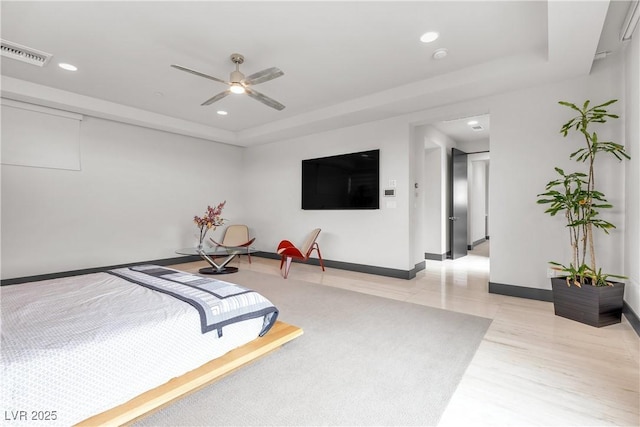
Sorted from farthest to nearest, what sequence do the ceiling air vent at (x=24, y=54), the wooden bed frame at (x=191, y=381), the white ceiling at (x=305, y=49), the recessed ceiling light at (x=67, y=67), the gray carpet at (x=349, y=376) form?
the recessed ceiling light at (x=67, y=67), the ceiling air vent at (x=24, y=54), the white ceiling at (x=305, y=49), the gray carpet at (x=349, y=376), the wooden bed frame at (x=191, y=381)

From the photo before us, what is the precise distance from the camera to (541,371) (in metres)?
1.92

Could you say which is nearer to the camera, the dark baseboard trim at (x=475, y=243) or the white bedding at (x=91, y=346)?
the white bedding at (x=91, y=346)

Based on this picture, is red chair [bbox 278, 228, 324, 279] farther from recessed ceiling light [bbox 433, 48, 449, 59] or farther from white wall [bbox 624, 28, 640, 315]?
white wall [bbox 624, 28, 640, 315]

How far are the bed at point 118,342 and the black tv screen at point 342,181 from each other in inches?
126

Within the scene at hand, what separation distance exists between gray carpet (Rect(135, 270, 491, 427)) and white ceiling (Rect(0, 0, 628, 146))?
2699 millimetres

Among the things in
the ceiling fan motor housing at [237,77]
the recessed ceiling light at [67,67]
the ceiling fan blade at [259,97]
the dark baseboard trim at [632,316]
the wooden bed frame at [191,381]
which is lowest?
the dark baseboard trim at [632,316]

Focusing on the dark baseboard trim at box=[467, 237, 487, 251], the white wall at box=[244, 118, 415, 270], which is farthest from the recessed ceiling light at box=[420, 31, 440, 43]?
the dark baseboard trim at box=[467, 237, 487, 251]

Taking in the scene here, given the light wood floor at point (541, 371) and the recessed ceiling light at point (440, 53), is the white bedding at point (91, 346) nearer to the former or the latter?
the light wood floor at point (541, 371)

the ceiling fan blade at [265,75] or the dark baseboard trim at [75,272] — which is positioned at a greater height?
the ceiling fan blade at [265,75]

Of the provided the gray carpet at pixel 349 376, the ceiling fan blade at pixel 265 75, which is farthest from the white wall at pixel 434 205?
the ceiling fan blade at pixel 265 75

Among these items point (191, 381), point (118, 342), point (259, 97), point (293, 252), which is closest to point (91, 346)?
point (118, 342)

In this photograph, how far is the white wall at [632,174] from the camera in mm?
2479

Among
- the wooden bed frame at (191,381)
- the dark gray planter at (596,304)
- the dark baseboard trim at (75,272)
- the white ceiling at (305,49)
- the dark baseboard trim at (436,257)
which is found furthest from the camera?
the dark baseboard trim at (436,257)

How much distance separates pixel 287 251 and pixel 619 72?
4.54 metres
